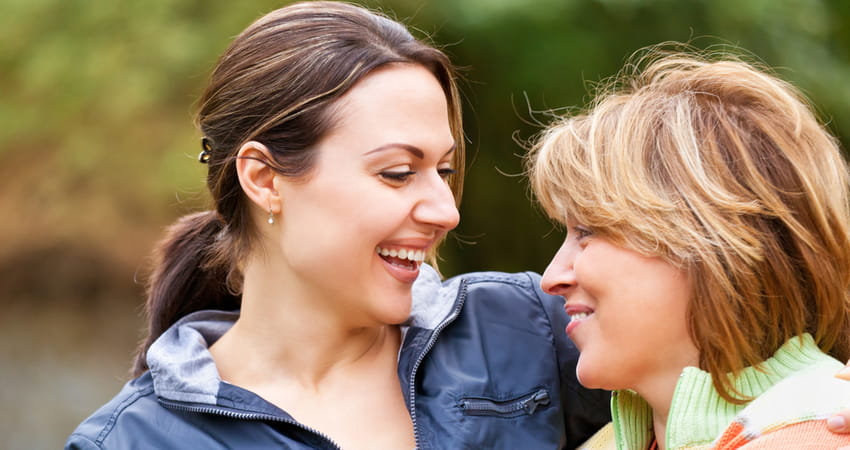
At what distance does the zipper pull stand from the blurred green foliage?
170cm

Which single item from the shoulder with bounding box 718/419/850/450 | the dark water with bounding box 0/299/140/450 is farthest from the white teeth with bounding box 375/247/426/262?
the dark water with bounding box 0/299/140/450

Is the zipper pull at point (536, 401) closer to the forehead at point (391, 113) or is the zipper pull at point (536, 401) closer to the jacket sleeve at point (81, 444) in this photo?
the forehead at point (391, 113)

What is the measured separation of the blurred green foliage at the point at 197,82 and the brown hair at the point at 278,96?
140 cm

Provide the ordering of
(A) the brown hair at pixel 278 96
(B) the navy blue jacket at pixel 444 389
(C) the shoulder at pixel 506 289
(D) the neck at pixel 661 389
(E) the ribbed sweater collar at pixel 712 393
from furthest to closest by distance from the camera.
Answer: (C) the shoulder at pixel 506 289, (A) the brown hair at pixel 278 96, (B) the navy blue jacket at pixel 444 389, (D) the neck at pixel 661 389, (E) the ribbed sweater collar at pixel 712 393

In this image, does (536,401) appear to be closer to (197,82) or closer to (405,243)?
(405,243)

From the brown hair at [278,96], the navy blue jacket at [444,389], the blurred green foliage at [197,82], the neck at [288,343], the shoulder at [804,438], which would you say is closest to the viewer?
the shoulder at [804,438]

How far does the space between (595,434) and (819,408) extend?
66 centimetres

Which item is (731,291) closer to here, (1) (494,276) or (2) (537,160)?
(2) (537,160)

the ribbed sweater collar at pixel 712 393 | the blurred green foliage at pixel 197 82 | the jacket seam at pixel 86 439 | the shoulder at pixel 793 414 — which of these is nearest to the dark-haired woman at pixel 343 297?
the jacket seam at pixel 86 439

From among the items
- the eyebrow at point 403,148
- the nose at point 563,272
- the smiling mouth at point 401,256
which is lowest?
the nose at point 563,272

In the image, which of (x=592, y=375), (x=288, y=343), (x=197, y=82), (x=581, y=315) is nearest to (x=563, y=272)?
(x=581, y=315)

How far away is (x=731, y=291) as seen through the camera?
5.70 feet

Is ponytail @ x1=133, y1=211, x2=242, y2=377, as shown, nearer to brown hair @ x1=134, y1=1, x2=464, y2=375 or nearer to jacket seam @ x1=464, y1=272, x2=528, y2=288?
brown hair @ x1=134, y1=1, x2=464, y2=375

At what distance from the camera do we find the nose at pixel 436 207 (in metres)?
2.03
